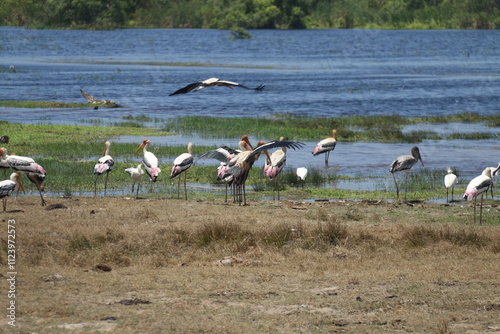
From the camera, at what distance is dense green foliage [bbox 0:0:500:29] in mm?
144625

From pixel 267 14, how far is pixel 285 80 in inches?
3479

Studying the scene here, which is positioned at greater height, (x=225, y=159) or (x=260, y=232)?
(x=260, y=232)

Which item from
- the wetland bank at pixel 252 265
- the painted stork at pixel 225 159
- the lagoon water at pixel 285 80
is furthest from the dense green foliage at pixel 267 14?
the wetland bank at pixel 252 265

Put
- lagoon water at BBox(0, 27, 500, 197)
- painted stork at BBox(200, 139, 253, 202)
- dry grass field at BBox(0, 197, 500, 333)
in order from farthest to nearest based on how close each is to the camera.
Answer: lagoon water at BBox(0, 27, 500, 197)
painted stork at BBox(200, 139, 253, 202)
dry grass field at BBox(0, 197, 500, 333)

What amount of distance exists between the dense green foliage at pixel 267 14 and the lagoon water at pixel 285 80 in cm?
2064

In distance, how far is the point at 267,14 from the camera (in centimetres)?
14888

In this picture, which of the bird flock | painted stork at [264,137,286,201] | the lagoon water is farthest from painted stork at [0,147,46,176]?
the lagoon water

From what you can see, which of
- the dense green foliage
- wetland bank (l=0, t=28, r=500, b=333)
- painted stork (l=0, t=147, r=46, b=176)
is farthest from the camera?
the dense green foliage

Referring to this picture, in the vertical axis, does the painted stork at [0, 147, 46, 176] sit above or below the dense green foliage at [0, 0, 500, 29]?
above

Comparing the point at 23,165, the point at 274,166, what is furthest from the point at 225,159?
the point at 23,165

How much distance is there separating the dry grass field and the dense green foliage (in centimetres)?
12823

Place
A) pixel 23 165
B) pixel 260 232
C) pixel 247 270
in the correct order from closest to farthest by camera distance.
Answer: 1. pixel 247 270
2. pixel 260 232
3. pixel 23 165

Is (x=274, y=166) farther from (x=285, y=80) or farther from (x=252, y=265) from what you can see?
(x=285, y=80)

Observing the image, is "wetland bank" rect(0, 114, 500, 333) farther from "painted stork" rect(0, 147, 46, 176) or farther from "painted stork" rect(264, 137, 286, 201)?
"painted stork" rect(264, 137, 286, 201)
